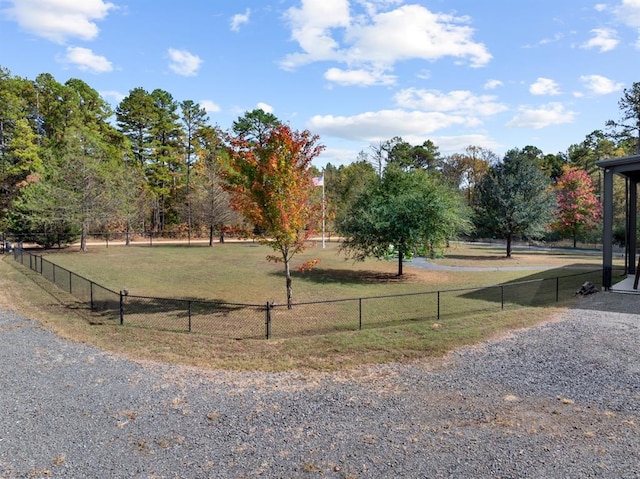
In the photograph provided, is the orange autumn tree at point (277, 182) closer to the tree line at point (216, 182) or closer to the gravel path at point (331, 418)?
the tree line at point (216, 182)

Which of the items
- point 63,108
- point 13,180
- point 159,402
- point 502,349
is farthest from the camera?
point 63,108

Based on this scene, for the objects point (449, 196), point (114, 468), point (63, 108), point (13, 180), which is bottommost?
point (114, 468)

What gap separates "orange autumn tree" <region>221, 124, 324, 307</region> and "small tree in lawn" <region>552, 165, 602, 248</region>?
43054 mm

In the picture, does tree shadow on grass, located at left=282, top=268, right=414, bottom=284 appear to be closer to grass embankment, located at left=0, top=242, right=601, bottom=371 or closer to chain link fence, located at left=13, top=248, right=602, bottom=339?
grass embankment, located at left=0, top=242, right=601, bottom=371

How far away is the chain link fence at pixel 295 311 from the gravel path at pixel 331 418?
3127 millimetres

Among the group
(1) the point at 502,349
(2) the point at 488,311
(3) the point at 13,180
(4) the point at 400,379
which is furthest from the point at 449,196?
(3) the point at 13,180

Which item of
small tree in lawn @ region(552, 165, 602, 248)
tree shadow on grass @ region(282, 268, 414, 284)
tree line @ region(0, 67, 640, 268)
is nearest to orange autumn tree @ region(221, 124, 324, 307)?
tree line @ region(0, 67, 640, 268)

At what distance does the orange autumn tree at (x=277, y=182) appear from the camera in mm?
14883

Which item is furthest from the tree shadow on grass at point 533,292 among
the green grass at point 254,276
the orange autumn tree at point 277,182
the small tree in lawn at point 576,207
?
the small tree in lawn at point 576,207

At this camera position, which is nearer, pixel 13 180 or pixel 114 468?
pixel 114 468

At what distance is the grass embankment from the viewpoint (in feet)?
33.3

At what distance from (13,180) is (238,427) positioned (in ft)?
178

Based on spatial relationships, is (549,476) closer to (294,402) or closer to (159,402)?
(294,402)

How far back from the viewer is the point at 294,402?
24.6ft
